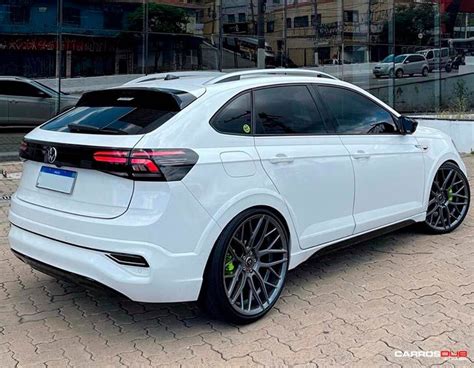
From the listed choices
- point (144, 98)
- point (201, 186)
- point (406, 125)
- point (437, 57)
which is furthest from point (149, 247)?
point (437, 57)

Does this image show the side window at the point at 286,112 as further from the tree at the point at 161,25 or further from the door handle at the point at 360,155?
the tree at the point at 161,25

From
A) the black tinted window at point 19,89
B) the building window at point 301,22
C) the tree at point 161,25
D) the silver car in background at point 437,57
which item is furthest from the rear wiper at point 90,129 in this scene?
the silver car in background at point 437,57

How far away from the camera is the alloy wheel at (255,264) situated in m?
3.50

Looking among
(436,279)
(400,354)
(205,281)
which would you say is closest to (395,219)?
(436,279)

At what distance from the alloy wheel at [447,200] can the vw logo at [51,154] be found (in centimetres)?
375

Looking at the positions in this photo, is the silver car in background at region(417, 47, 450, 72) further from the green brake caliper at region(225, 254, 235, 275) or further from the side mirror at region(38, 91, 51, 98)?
the green brake caliper at region(225, 254, 235, 275)

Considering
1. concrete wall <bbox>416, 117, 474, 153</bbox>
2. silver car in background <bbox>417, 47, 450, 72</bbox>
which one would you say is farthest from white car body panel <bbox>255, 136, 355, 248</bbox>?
silver car in background <bbox>417, 47, 450, 72</bbox>

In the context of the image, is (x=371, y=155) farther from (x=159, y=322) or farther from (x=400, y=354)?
(x=159, y=322)

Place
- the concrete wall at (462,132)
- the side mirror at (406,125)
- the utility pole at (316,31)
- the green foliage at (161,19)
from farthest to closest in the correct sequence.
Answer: the utility pole at (316,31) → the green foliage at (161,19) → the concrete wall at (462,132) → the side mirror at (406,125)

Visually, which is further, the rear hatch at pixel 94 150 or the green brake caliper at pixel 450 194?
the green brake caliper at pixel 450 194

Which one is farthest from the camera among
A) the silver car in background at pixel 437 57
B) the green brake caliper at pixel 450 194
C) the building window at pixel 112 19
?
the silver car in background at pixel 437 57

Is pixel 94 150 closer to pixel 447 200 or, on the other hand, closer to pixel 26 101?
pixel 447 200

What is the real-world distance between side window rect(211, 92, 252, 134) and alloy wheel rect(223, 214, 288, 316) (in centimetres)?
61

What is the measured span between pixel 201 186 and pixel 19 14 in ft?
32.9
